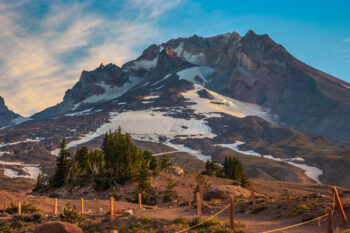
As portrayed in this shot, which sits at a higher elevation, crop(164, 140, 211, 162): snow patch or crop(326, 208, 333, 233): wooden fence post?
crop(326, 208, 333, 233): wooden fence post

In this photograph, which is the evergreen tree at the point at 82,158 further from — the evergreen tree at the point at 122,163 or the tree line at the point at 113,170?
the evergreen tree at the point at 122,163

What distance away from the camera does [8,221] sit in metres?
23.0

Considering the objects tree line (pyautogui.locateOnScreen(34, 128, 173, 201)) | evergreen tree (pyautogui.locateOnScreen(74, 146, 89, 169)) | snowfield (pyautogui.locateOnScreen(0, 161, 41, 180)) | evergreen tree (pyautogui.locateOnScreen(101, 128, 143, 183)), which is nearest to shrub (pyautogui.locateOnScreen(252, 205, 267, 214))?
tree line (pyautogui.locateOnScreen(34, 128, 173, 201))

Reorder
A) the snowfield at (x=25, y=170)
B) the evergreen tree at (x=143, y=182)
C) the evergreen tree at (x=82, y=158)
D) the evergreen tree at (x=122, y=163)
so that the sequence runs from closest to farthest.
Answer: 1. the evergreen tree at (x=143, y=182)
2. the evergreen tree at (x=122, y=163)
3. the evergreen tree at (x=82, y=158)
4. the snowfield at (x=25, y=170)

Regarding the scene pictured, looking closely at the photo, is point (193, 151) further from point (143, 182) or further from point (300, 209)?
point (300, 209)

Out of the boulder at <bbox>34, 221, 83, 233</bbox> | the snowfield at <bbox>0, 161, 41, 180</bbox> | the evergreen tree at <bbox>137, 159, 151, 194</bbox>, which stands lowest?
the snowfield at <bbox>0, 161, 41, 180</bbox>

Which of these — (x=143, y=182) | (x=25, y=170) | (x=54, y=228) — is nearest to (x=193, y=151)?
(x=25, y=170)

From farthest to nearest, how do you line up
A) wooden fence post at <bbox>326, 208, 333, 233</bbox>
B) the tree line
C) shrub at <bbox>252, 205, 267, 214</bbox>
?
the tree line < shrub at <bbox>252, 205, 267, 214</bbox> < wooden fence post at <bbox>326, 208, 333, 233</bbox>

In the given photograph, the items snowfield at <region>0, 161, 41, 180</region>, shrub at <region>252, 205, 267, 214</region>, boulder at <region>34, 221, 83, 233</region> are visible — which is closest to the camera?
boulder at <region>34, 221, 83, 233</region>

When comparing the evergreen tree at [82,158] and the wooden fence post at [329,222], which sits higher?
the wooden fence post at [329,222]

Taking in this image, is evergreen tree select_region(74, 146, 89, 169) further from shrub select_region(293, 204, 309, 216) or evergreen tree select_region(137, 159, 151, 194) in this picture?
shrub select_region(293, 204, 309, 216)

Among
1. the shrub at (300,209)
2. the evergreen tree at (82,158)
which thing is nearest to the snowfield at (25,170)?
the evergreen tree at (82,158)

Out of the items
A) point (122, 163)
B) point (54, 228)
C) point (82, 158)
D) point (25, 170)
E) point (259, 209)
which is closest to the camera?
point (54, 228)

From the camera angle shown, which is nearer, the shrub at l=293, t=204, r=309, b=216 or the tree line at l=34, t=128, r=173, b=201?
the shrub at l=293, t=204, r=309, b=216
